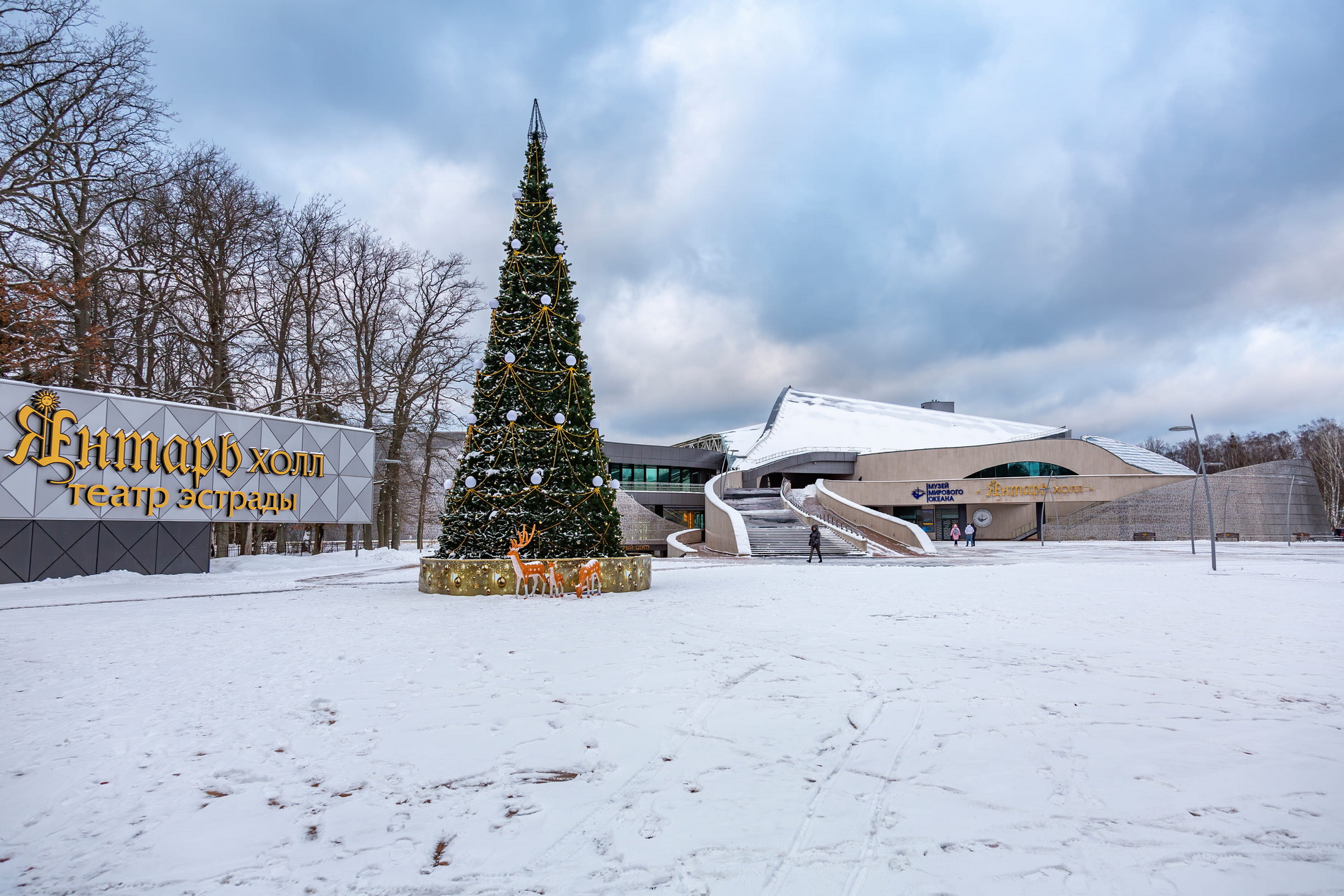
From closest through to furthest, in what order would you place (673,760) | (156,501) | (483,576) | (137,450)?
(673,760), (483,576), (137,450), (156,501)

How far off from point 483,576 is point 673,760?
402 inches

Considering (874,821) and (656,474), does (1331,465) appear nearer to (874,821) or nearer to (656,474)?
(656,474)

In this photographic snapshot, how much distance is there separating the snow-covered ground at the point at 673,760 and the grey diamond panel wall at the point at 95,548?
975 centimetres

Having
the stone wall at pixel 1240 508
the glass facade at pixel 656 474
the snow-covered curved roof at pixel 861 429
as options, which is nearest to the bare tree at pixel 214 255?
the glass facade at pixel 656 474

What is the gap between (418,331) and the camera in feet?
100

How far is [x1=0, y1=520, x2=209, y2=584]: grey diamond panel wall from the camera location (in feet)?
52.5

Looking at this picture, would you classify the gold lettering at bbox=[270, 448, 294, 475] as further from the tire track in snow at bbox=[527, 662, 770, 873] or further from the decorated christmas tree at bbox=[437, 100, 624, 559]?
the tire track in snow at bbox=[527, 662, 770, 873]

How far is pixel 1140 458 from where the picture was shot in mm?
53969

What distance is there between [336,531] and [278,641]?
60690 mm

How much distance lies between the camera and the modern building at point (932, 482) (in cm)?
4566

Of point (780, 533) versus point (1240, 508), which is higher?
point (1240, 508)

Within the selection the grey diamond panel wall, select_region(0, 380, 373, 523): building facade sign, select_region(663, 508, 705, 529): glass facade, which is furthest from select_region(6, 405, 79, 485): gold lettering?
select_region(663, 508, 705, 529): glass facade

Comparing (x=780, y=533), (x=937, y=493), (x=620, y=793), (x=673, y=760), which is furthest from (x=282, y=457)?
(x=937, y=493)

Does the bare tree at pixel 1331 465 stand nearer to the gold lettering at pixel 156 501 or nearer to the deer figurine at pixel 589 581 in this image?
the deer figurine at pixel 589 581
